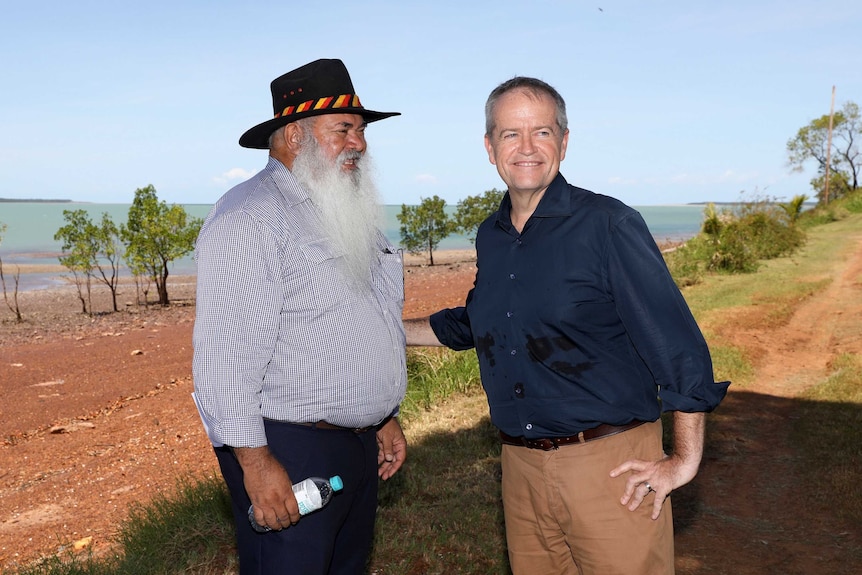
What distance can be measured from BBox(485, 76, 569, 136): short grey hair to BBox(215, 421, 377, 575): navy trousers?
46.4 inches

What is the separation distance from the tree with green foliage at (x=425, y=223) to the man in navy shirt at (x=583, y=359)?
101 ft

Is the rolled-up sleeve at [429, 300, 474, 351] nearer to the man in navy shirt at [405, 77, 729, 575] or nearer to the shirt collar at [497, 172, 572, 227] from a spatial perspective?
the man in navy shirt at [405, 77, 729, 575]

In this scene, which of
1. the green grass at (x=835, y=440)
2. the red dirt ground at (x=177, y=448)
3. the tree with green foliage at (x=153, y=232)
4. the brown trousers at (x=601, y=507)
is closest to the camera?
the brown trousers at (x=601, y=507)

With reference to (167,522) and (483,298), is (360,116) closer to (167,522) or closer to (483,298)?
(483,298)

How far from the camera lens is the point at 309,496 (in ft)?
8.39

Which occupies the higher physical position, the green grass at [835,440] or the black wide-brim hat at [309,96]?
the black wide-brim hat at [309,96]

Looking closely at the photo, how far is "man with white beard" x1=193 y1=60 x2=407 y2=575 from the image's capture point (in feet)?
8.07

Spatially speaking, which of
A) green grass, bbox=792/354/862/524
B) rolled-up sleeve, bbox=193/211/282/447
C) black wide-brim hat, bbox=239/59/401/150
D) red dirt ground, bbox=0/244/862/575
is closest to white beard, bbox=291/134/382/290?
black wide-brim hat, bbox=239/59/401/150

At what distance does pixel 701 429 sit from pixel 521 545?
2.44 ft

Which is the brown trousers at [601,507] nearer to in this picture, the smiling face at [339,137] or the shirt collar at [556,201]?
the shirt collar at [556,201]

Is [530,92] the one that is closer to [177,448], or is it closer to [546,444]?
[546,444]

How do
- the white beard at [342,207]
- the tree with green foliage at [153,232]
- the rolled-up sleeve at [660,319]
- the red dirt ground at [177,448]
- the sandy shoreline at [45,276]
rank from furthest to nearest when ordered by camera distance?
the sandy shoreline at [45,276], the tree with green foliage at [153,232], the red dirt ground at [177,448], the white beard at [342,207], the rolled-up sleeve at [660,319]

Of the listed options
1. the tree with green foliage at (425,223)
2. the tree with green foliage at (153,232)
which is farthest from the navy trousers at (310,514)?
the tree with green foliage at (425,223)

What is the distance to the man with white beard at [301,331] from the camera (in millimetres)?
2461
